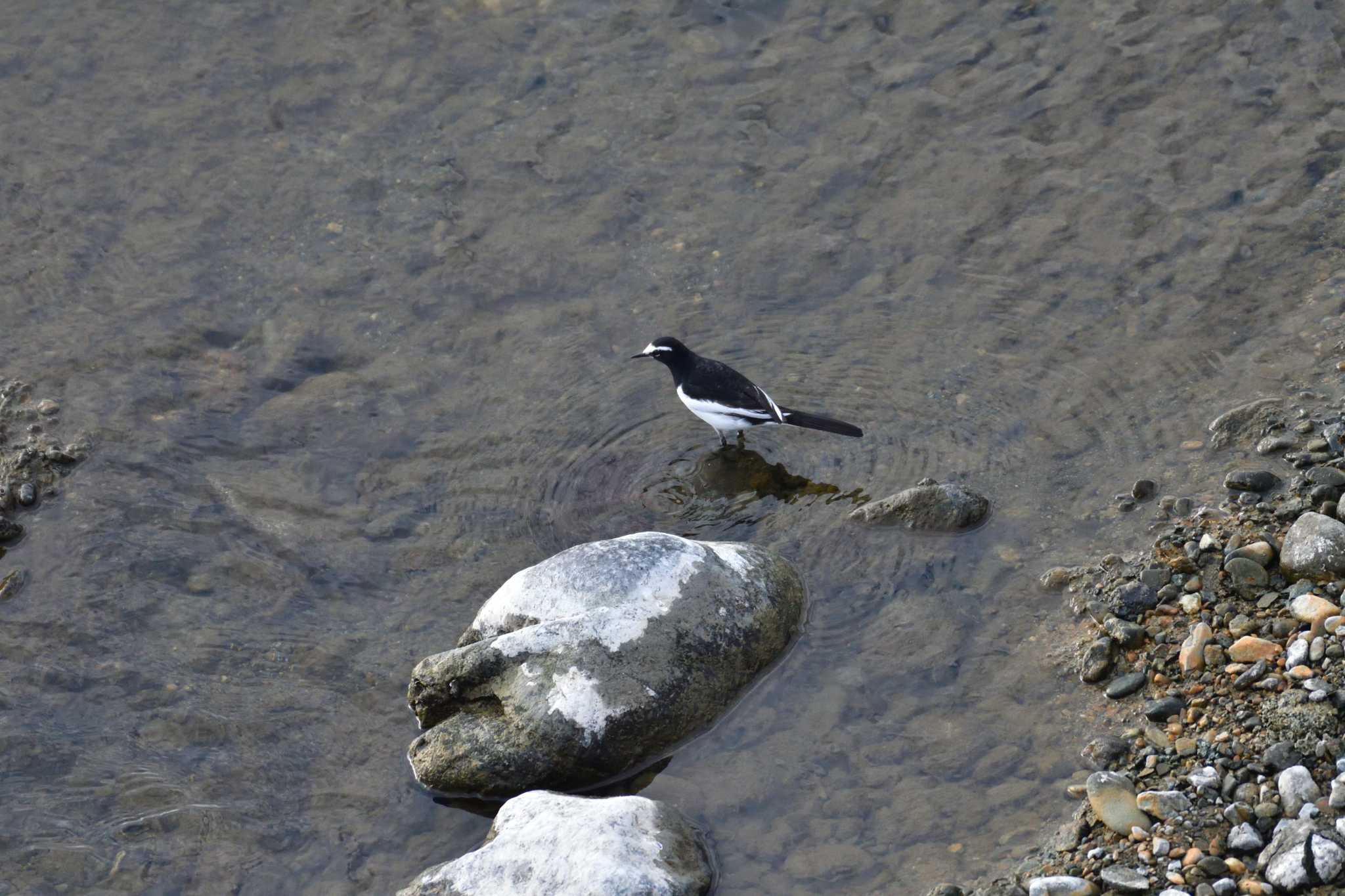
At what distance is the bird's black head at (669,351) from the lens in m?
9.71

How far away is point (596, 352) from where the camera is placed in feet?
34.3

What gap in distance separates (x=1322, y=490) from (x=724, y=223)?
5.61m

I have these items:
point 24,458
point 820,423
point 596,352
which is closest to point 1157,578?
point 820,423

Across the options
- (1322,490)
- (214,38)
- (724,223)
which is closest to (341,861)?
(1322,490)

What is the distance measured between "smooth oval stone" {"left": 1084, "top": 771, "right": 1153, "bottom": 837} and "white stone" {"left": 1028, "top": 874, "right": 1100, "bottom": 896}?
376 mm

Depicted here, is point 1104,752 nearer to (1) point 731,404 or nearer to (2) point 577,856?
(2) point 577,856

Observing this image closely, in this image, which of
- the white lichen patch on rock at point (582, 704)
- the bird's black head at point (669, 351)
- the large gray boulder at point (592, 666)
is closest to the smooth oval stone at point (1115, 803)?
the large gray boulder at point (592, 666)

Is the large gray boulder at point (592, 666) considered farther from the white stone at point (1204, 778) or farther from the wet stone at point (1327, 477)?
the wet stone at point (1327, 477)

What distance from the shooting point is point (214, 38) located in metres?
13.3

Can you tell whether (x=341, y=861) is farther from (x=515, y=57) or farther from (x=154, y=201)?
(x=515, y=57)

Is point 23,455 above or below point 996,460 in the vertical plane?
above

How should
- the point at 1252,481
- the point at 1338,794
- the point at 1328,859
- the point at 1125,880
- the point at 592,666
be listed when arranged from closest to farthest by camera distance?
the point at 1328,859
the point at 1338,794
the point at 1125,880
the point at 592,666
the point at 1252,481

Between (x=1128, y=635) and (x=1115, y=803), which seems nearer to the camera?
(x=1115, y=803)

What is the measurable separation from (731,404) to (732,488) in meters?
0.61
